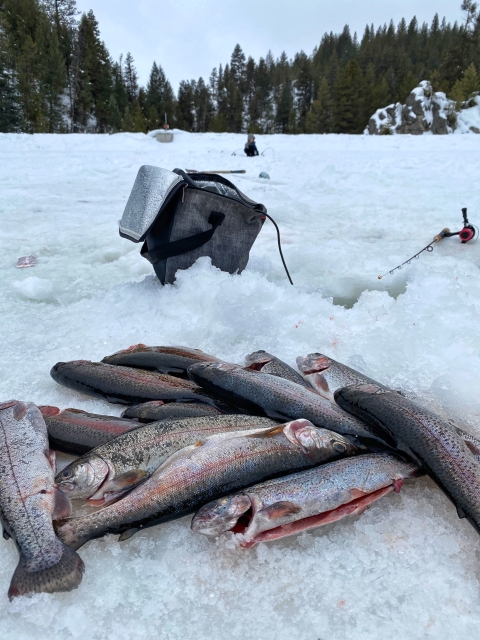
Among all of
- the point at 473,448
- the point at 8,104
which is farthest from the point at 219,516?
the point at 8,104

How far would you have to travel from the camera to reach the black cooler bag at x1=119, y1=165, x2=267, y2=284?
3734mm

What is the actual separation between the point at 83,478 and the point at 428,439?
143cm

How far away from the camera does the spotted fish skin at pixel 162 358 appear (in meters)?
2.60

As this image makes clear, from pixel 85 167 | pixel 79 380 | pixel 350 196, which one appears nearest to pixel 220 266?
pixel 79 380

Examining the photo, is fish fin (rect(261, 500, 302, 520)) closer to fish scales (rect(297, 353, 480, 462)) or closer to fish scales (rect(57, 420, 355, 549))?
fish scales (rect(57, 420, 355, 549))

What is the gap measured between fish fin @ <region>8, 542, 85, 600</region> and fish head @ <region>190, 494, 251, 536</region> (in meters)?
0.41

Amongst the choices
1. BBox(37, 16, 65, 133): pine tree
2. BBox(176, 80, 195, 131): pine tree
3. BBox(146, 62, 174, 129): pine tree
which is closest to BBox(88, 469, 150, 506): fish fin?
BBox(37, 16, 65, 133): pine tree

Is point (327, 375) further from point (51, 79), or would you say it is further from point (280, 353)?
point (51, 79)

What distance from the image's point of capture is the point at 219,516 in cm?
148

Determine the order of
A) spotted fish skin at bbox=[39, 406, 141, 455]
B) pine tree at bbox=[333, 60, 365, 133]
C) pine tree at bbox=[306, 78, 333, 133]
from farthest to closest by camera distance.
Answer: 1. pine tree at bbox=[306, 78, 333, 133]
2. pine tree at bbox=[333, 60, 365, 133]
3. spotted fish skin at bbox=[39, 406, 141, 455]

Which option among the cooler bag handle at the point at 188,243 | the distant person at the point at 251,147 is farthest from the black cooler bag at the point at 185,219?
the distant person at the point at 251,147

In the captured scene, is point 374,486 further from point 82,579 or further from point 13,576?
point 13,576

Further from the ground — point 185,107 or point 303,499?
point 185,107

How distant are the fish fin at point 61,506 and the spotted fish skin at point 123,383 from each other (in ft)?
2.46
